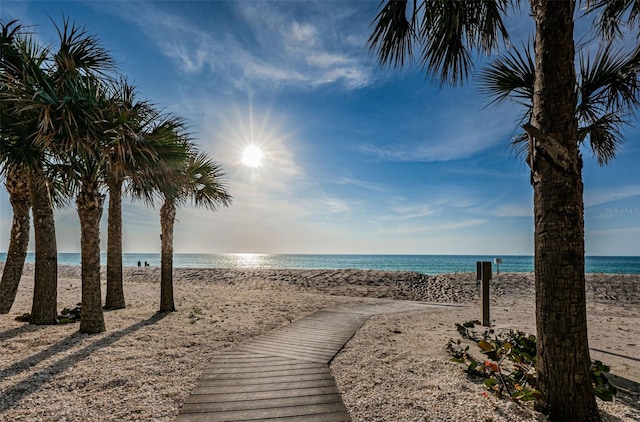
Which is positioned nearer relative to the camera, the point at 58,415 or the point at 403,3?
the point at 58,415

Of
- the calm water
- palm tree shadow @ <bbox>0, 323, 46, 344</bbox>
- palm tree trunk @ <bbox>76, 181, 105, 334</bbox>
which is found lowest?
the calm water

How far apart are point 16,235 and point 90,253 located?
3.15 metres

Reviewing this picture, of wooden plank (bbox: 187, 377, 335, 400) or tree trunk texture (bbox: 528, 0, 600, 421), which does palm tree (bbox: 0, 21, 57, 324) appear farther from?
tree trunk texture (bbox: 528, 0, 600, 421)

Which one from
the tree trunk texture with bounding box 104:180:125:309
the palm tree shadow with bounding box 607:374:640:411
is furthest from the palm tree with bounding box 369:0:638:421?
the tree trunk texture with bounding box 104:180:125:309

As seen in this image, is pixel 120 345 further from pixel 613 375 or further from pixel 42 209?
pixel 613 375

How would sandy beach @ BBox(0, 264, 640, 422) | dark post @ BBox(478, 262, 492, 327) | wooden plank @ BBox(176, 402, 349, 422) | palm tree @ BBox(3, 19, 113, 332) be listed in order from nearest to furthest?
1. wooden plank @ BBox(176, 402, 349, 422)
2. sandy beach @ BBox(0, 264, 640, 422)
3. palm tree @ BBox(3, 19, 113, 332)
4. dark post @ BBox(478, 262, 492, 327)

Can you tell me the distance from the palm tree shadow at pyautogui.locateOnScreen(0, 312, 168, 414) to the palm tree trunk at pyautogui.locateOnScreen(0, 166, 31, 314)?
3119 millimetres

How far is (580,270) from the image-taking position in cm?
278

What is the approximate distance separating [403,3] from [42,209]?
8.04 metres

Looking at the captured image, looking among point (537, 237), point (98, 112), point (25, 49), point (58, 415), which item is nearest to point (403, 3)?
point (537, 237)

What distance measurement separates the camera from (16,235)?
7359 millimetres

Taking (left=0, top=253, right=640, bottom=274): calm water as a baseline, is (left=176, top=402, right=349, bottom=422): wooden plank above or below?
above

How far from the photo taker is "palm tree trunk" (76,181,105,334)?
6039 mm

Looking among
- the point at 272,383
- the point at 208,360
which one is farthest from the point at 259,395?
the point at 208,360
